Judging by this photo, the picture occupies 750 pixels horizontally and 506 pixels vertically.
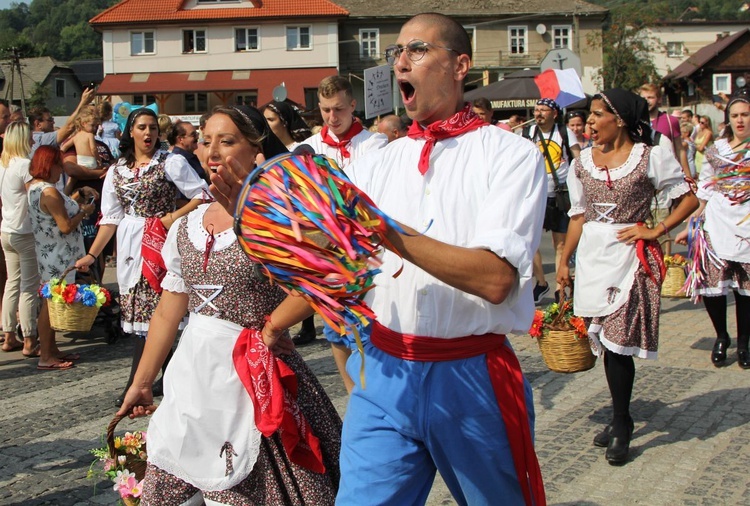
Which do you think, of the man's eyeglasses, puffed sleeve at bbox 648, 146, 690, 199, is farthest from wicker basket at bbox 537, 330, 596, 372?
the man's eyeglasses

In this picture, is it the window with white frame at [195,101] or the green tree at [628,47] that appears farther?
the window with white frame at [195,101]

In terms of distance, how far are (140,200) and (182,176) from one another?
38 cm

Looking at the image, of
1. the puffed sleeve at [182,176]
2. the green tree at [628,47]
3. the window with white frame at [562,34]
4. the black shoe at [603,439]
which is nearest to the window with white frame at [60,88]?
the window with white frame at [562,34]

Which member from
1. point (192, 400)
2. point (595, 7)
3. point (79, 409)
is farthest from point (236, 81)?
point (192, 400)

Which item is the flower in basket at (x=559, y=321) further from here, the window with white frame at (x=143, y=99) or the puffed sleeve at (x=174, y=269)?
the window with white frame at (x=143, y=99)

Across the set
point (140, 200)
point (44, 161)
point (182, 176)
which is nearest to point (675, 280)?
point (182, 176)

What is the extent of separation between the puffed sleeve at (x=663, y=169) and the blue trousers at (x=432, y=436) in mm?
3075

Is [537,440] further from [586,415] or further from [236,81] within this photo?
[236,81]

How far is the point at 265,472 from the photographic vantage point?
3.30 m

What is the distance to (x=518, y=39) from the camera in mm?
56781

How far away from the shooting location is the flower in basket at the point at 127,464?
11.8 ft

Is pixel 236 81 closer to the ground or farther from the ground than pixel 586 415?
farther from the ground

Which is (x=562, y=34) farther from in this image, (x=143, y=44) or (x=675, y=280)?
(x=675, y=280)

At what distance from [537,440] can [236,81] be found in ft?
160
